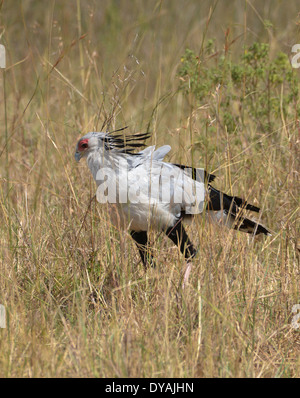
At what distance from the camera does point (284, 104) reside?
15.1 feet

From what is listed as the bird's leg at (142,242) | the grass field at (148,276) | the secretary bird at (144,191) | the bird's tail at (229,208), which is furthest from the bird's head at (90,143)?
the bird's tail at (229,208)

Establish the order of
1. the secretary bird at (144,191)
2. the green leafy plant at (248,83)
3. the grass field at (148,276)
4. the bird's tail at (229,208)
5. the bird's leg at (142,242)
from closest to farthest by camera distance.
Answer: the grass field at (148,276) < the secretary bird at (144,191) < the bird's leg at (142,242) < the bird's tail at (229,208) < the green leafy plant at (248,83)

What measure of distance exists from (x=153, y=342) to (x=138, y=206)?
936 millimetres

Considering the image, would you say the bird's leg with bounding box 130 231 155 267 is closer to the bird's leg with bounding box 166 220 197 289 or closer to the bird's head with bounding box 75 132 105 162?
the bird's leg with bounding box 166 220 197 289

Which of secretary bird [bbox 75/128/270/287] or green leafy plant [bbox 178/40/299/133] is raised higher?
green leafy plant [bbox 178/40/299/133]

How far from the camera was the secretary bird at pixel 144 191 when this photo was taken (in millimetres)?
3447

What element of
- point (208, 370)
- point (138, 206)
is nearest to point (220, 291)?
point (208, 370)

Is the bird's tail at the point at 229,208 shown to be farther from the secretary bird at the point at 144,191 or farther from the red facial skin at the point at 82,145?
the red facial skin at the point at 82,145

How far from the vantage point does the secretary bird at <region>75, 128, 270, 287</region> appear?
3447mm

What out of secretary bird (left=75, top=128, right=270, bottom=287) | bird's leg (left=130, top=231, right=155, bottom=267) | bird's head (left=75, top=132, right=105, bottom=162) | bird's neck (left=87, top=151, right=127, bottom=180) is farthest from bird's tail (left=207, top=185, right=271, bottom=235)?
bird's head (left=75, top=132, right=105, bottom=162)

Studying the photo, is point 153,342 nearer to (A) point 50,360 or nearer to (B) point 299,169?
(A) point 50,360

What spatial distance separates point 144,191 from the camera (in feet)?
11.4
